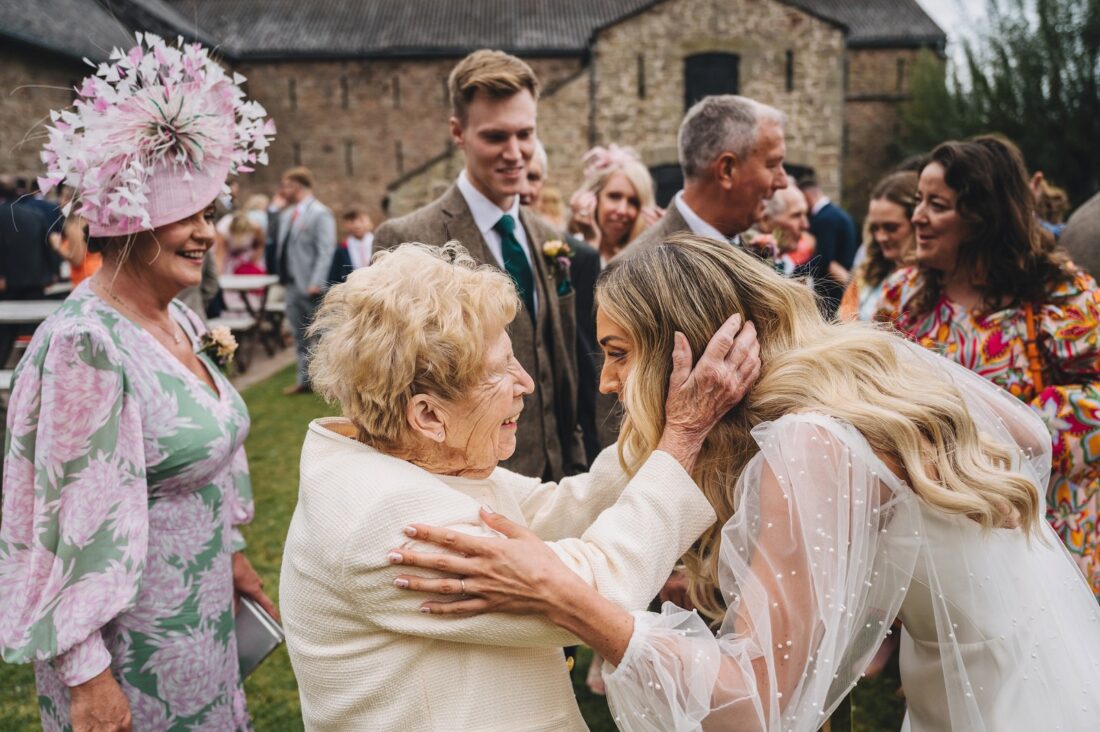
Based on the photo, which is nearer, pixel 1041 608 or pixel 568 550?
pixel 568 550

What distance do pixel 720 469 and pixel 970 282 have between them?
2021mm

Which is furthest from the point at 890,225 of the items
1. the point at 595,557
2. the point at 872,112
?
the point at 872,112

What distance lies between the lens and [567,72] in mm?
28703

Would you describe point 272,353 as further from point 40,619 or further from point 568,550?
Answer: point 568,550

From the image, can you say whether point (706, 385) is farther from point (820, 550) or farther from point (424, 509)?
point (424, 509)

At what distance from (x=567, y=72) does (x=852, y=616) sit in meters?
29.0

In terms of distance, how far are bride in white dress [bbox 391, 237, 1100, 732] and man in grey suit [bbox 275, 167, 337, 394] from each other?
8862 mm

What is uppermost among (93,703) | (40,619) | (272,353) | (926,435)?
(926,435)

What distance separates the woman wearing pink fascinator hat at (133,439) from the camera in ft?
7.13

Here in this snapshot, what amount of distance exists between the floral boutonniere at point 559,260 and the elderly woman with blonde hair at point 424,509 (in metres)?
1.68

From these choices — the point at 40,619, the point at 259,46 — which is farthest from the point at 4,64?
the point at 40,619

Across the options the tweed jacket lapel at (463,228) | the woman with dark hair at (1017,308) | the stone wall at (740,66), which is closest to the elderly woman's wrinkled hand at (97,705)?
the tweed jacket lapel at (463,228)

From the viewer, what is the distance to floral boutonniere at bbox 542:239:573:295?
3514 mm

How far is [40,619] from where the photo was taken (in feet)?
6.99
